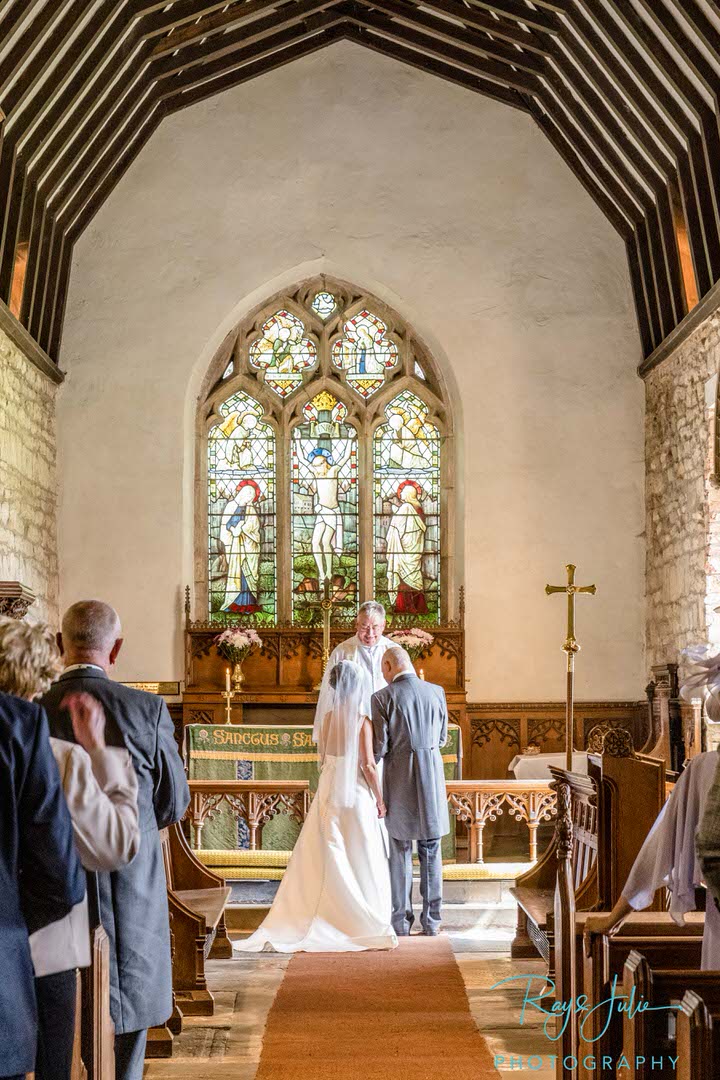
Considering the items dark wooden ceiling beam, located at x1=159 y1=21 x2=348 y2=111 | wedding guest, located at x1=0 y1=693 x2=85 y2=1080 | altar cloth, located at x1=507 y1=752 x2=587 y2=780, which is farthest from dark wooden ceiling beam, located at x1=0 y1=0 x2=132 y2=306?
wedding guest, located at x1=0 y1=693 x2=85 y2=1080

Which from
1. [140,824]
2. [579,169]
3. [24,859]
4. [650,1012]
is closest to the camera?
[24,859]

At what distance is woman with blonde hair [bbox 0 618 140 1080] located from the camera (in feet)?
9.25

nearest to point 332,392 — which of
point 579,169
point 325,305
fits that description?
point 325,305

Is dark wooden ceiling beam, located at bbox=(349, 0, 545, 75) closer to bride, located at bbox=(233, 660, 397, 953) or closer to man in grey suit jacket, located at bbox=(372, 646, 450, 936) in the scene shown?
man in grey suit jacket, located at bbox=(372, 646, 450, 936)

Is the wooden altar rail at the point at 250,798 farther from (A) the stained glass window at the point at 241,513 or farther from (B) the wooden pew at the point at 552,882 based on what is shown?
(A) the stained glass window at the point at 241,513

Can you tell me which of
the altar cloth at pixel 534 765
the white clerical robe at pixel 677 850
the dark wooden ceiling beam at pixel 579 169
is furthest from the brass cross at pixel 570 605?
the white clerical robe at pixel 677 850

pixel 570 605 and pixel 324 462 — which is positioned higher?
pixel 324 462

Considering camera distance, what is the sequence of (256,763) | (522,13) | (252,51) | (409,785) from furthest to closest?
(252,51), (522,13), (256,763), (409,785)

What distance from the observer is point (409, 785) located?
739 cm

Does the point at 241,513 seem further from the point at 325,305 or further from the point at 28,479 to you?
the point at 28,479

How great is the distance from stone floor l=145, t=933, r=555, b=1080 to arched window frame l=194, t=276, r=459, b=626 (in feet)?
18.5

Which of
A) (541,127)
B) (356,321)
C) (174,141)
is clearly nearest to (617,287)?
(541,127)

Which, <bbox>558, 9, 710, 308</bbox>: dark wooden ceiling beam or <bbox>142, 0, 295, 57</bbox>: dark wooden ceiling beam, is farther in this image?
<bbox>142, 0, 295, 57</bbox>: dark wooden ceiling beam

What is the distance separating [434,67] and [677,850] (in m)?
10.0
